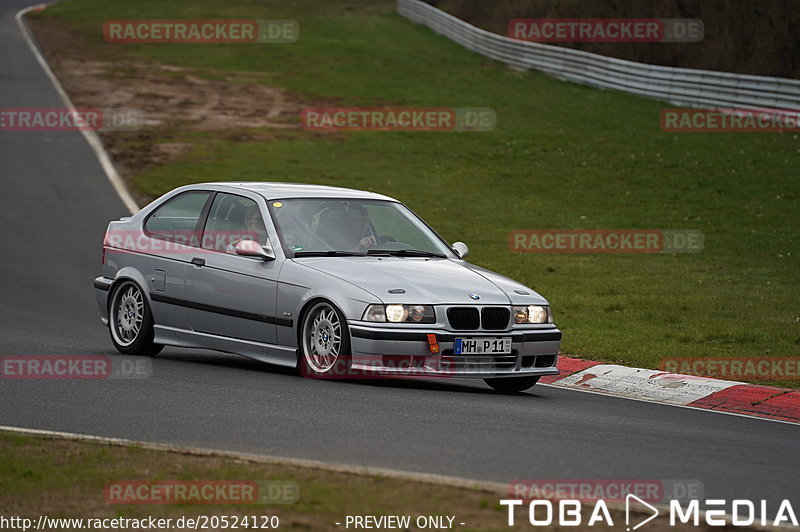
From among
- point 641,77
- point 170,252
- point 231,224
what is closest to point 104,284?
point 170,252

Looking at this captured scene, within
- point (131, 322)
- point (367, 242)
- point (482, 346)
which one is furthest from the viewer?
point (131, 322)

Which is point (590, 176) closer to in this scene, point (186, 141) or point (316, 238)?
point (186, 141)

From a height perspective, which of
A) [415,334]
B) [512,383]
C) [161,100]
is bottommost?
[512,383]

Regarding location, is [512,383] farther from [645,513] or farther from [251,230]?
[645,513]

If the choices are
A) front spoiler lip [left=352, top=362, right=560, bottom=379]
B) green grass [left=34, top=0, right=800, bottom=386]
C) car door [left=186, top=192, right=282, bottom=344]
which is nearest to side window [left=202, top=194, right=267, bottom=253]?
car door [left=186, top=192, right=282, bottom=344]

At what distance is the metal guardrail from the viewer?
3111 centimetres

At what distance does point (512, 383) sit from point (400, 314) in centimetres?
135

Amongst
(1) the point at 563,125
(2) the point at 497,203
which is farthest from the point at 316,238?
(1) the point at 563,125

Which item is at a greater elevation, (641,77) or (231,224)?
(641,77)

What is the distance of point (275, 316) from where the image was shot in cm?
1043

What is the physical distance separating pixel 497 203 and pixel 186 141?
9.11 meters

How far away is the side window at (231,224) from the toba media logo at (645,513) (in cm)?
546

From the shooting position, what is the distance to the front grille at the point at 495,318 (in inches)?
395

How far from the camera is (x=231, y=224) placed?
11.3 m
